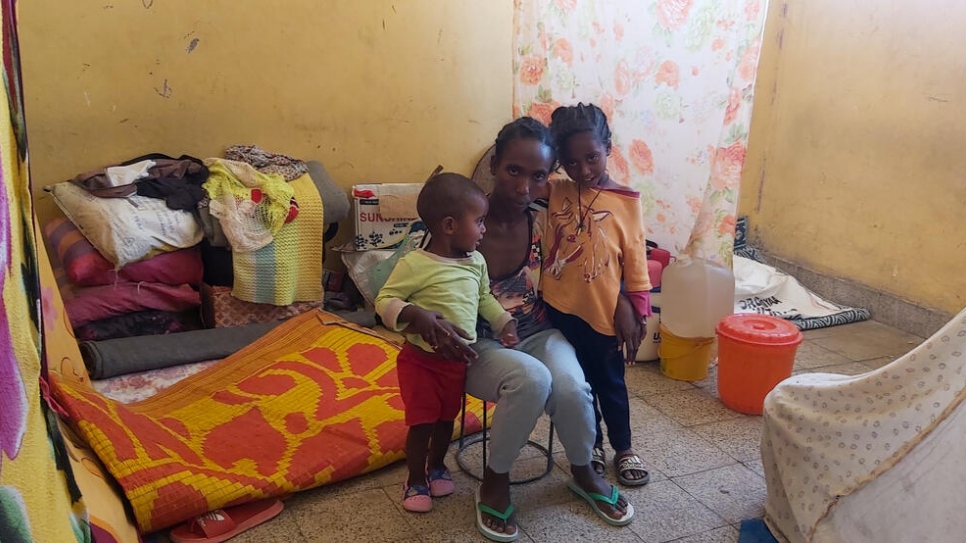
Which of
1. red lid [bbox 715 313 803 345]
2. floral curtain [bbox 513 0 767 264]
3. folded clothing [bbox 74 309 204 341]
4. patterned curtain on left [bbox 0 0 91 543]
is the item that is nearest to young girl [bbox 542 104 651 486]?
red lid [bbox 715 313 803 345]

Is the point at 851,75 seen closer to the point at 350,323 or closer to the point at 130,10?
the point at 350,323

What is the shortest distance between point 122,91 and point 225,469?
5.98ft

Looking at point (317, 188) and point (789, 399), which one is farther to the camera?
point (317, 188)

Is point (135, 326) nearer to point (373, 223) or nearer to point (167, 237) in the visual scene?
point (167, 237)

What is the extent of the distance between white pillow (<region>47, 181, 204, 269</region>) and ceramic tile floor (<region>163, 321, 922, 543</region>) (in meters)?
1.29

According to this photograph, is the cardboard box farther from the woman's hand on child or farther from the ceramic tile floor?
the woman's hand on child

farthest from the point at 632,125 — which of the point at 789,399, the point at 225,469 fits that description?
the point at 225,469

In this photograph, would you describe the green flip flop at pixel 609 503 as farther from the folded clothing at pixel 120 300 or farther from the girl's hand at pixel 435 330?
the folded clothing at pixel 120 300

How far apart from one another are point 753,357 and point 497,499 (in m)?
1.05

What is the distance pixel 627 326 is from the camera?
186 centimetres

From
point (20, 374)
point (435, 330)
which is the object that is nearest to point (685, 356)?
point (435, 330)

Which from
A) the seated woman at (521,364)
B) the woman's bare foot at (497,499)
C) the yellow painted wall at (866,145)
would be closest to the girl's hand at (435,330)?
the seated woman at (521,364)

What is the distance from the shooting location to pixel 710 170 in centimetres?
252

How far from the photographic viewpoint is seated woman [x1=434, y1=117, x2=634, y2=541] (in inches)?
66.4
